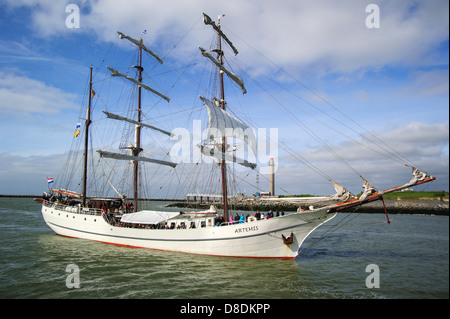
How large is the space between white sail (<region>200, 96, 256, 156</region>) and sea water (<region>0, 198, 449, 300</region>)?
9.33 meters

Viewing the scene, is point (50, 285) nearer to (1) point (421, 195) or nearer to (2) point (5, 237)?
(2) point (5, 237)

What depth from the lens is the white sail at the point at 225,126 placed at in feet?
66.3

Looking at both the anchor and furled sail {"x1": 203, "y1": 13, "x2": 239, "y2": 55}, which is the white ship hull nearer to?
the anchor

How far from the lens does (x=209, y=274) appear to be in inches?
533

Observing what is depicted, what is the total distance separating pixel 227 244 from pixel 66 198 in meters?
22.5

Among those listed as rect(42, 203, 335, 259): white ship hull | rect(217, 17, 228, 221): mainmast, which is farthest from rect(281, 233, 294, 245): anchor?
rect(217, 17, 228, 221): mainmast

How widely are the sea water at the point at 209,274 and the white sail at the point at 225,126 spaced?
9326 millimetres

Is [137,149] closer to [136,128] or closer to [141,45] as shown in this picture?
[136,128]

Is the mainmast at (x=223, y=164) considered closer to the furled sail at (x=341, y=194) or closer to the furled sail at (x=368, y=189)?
the furled sail at (x=341, y=194)

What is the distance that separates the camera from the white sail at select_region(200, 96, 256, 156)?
20.2 metres

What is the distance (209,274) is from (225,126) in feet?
38.3

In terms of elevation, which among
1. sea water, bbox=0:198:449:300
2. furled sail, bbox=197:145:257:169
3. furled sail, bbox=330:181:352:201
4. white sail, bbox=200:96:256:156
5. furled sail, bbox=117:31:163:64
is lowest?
sea water, bbox=0:198:449:300

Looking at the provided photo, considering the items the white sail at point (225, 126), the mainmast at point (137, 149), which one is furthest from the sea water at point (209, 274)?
the white sail at point (225, 126)

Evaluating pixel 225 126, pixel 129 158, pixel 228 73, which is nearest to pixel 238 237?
pixel 225 126
